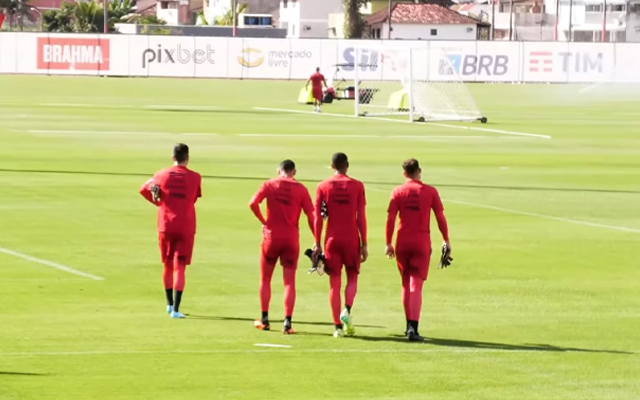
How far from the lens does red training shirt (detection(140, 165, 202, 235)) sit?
16266 mm

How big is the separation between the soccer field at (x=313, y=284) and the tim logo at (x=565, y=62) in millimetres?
48111

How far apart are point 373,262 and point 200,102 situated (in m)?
45.7

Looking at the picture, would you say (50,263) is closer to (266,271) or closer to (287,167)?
(266,271)

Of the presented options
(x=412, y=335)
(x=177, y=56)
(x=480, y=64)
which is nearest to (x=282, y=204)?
(x=412, y=335)

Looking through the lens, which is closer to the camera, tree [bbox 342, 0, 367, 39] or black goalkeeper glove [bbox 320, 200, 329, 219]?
black goalkeeper glove [bbox 320, 200, 329, 219]

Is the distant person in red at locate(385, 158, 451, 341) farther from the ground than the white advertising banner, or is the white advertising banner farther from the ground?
the white advertising banner

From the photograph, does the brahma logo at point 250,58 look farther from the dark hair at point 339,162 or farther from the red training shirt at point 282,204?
the dark hair at point 339,162

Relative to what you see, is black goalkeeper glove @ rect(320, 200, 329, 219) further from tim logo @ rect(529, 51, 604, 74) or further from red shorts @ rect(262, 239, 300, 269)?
tim logo @ rect(529, 51, 604, 74)

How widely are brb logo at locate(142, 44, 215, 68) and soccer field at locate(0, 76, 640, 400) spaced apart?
45427mm

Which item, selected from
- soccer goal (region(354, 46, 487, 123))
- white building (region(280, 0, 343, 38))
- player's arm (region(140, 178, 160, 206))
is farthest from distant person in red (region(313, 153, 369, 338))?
white building (region(280, 0, 343, 38))

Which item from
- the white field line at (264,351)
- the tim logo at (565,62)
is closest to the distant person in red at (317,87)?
the tim logo at (565,62)

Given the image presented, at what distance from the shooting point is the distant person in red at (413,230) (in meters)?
15.1

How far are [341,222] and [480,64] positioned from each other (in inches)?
3104

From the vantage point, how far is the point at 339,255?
15289 mm
